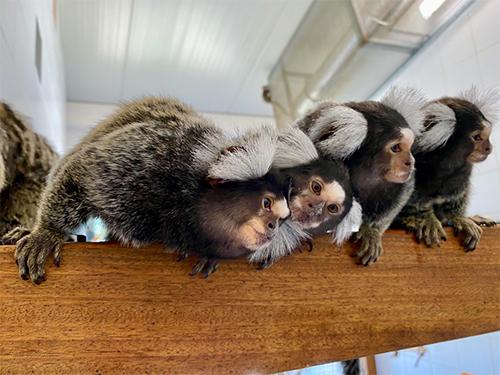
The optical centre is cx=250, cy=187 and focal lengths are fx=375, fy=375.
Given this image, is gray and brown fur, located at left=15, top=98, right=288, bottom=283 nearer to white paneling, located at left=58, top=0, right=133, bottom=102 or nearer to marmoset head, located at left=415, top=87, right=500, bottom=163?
marmoset head, located at left=415, top=87, right=500, bottom=163

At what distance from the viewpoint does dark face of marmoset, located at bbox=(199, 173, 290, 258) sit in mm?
819

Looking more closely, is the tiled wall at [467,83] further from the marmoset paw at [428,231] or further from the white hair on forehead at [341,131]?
the white hair on forehead at [341,131]

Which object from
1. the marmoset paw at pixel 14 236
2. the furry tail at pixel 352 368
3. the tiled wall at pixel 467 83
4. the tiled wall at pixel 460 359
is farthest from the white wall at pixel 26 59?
the tiled wall at pixel 460 359

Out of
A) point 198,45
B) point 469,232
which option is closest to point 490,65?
point 469,232

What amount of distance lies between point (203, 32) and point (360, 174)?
303 cm

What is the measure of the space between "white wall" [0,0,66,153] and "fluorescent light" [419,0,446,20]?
232 centimetres

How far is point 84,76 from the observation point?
445 centimetres

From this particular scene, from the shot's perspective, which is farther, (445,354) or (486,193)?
(486,193)

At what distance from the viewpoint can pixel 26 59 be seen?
1999mm

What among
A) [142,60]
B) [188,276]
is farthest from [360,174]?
[142,60]

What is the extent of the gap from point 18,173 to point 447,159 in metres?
1.51

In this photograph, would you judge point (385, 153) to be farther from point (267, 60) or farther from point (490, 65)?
point (267, 60)

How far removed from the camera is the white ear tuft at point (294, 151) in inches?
35.5

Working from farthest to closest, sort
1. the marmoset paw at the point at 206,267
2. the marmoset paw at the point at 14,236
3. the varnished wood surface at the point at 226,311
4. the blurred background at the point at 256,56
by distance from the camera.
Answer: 1. the blurred background at the point at 256,56
2. the marmoset paw at the point at 14,236
3. the marmoset paw at the point at 206,267
4. the varnished wood surface at the point at 226,311
